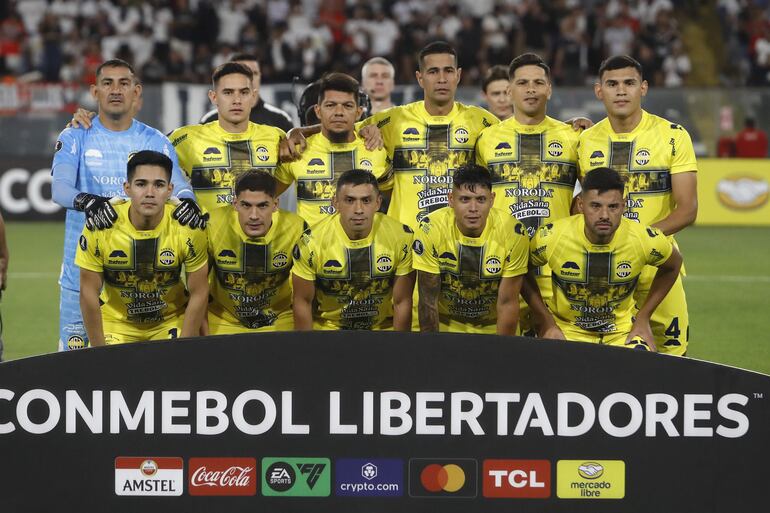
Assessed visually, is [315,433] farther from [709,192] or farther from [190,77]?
[190,77]

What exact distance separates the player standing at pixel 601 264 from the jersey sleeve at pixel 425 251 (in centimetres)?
56

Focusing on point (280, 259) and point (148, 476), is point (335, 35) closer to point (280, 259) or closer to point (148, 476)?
point (280, 259)

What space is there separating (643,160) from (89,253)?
3.30m

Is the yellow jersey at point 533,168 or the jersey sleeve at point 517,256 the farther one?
the yellow jersey at point 533,168

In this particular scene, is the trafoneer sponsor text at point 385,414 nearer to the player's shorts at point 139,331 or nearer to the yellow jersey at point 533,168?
the player's shorts at point 139,331

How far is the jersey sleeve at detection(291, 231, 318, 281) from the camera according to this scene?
6312 mm

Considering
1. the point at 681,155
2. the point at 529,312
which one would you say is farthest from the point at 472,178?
the point at 681,155

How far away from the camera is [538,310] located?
21.0 feet

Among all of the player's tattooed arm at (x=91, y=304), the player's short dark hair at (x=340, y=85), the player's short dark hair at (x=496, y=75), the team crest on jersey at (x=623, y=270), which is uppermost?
the player's short dark hair at (x=496, y=75)

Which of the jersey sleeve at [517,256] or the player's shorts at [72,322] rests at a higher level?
the jersey sleeve at [517,256]

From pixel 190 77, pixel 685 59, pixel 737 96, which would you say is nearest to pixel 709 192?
pixel 737 96

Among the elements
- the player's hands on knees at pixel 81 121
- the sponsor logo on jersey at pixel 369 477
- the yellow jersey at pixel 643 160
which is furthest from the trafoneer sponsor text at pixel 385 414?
the player's hands on knees at pixel 81 121

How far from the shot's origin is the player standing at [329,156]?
6945 mm

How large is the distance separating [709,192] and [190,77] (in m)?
9.49
